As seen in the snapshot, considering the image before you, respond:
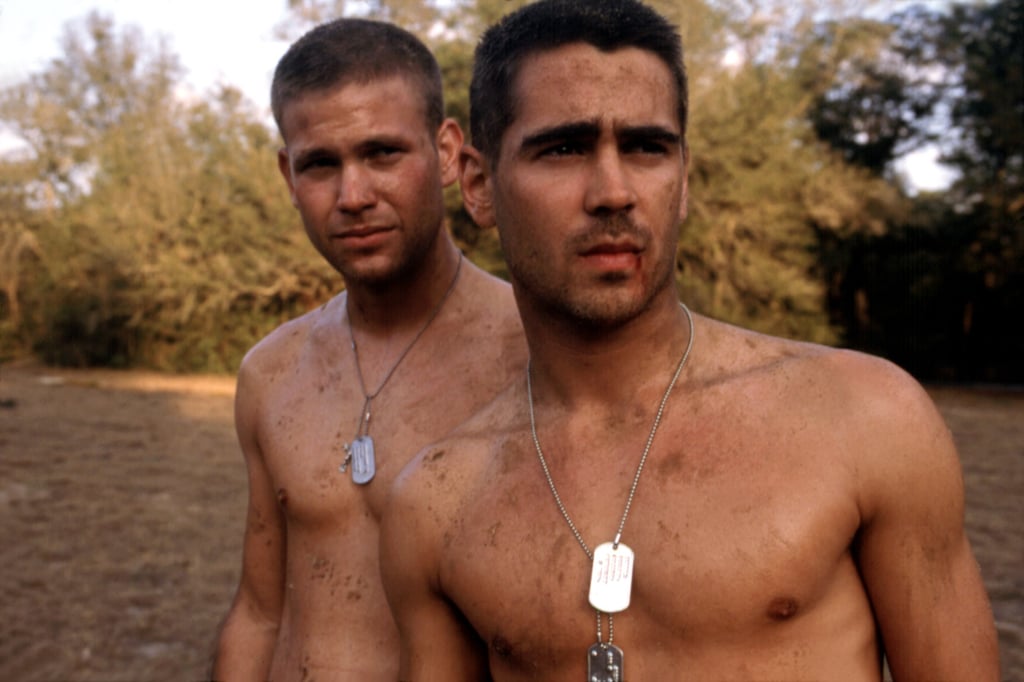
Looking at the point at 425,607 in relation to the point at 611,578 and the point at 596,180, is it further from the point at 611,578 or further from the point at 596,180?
the point at 596,180

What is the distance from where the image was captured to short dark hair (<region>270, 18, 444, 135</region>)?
2.59 meters

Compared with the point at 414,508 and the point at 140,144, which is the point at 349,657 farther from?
the point at 140,144

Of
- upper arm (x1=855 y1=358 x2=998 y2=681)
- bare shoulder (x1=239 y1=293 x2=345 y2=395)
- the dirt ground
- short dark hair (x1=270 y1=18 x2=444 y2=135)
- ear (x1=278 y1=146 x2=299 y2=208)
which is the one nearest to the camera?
upper arm (x1=855 y1=358 x2=998 y2=681)

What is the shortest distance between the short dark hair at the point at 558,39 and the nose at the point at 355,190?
50 cm

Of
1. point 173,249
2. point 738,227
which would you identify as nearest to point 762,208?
point 738,227

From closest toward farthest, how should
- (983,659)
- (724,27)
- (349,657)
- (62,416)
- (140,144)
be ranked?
(983,659), (349,657), (62,416), (724,27), (140,144)

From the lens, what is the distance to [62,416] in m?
15.2

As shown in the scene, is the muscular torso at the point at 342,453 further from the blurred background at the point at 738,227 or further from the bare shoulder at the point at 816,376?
the blurred background at the point at 738,227

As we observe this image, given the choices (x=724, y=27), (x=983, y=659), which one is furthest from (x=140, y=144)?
(x=983, y=659)

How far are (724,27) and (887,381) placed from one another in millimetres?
20236

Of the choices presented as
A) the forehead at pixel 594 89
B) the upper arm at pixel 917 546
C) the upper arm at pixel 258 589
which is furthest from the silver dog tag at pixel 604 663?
the upper arm at pixel 258 589

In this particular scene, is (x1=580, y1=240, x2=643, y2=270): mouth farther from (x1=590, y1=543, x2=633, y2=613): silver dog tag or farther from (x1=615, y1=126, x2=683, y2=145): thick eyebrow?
(x1=590, y1=543, x2=633, y2=613): silver dog tag

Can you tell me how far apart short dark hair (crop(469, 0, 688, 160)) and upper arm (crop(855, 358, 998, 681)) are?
0.69 metres

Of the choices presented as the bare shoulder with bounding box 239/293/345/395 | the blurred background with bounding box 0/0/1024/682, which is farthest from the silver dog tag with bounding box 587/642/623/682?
the blurred background with bounding box 0/0/1024/682
